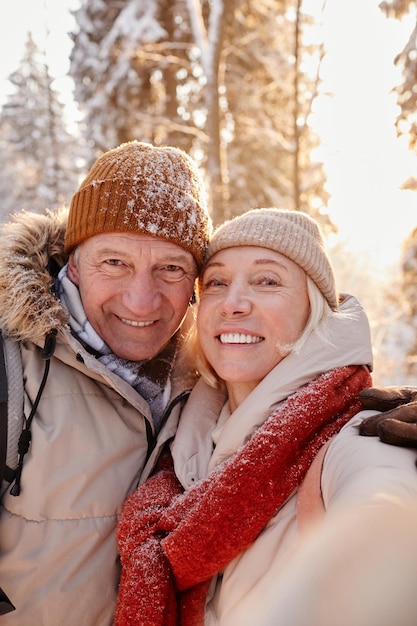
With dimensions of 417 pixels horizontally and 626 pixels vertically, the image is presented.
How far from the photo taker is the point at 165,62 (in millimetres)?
11039

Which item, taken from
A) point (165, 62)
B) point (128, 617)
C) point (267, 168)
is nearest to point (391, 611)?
point (128, 617)

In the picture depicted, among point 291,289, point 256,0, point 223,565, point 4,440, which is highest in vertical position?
point 256,0

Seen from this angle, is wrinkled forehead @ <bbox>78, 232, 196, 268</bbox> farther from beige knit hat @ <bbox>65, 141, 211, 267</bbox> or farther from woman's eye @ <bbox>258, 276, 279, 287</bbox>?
woman's eye @ <bbox>258, 276, 279, 287</bbox>

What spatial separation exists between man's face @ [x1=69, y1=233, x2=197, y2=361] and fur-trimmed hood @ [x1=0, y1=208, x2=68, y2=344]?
0.17 metres

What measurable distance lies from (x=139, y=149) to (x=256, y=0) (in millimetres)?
9933

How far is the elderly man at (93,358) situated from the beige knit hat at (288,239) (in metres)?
0.27

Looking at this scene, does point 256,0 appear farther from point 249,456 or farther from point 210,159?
point 249,456

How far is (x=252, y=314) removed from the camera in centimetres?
252

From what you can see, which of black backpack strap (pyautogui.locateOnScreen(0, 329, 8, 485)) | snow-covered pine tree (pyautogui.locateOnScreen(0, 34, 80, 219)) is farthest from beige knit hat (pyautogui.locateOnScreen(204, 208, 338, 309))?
snow-covered pine tree (pyautogui.locateOnScreen(0, 34, 80, 219))

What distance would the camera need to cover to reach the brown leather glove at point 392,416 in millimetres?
1625

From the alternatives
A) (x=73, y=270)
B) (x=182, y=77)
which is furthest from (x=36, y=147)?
(x=73, y=270)

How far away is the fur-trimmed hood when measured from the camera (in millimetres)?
2404

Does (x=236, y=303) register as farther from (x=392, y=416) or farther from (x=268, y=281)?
(x=392, y=416)

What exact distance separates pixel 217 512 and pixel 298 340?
0.84 metres
